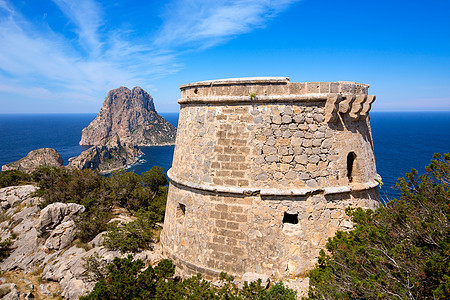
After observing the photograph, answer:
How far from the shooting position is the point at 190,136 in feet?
29.4

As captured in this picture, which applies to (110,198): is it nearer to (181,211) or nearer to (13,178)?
(181,211)

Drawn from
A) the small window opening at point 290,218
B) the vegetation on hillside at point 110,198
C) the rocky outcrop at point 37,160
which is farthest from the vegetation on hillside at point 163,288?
the rocky outcrop at point 37,160

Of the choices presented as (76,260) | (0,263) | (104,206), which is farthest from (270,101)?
(0,263)

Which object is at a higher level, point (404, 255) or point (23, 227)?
point (404, 255)

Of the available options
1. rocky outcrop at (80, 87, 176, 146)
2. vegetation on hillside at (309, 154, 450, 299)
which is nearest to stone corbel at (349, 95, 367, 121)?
vegetation on hillside at (309, 154, 450, 299)

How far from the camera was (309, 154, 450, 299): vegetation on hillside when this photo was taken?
456cm

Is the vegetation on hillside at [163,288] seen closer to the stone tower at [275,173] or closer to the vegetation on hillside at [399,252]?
the stone tower at [275,173]

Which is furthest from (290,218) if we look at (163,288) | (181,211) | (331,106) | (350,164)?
(163,288)

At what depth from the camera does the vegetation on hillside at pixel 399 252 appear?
456 cm

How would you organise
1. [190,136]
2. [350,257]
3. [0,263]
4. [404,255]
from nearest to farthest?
[404,255], [350,257], [190,136], [0,263]

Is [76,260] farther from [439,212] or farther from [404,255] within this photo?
[439,212]

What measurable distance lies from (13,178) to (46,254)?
9.58 meters

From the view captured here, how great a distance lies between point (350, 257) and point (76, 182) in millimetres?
13899

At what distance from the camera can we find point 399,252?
525 centimetres
